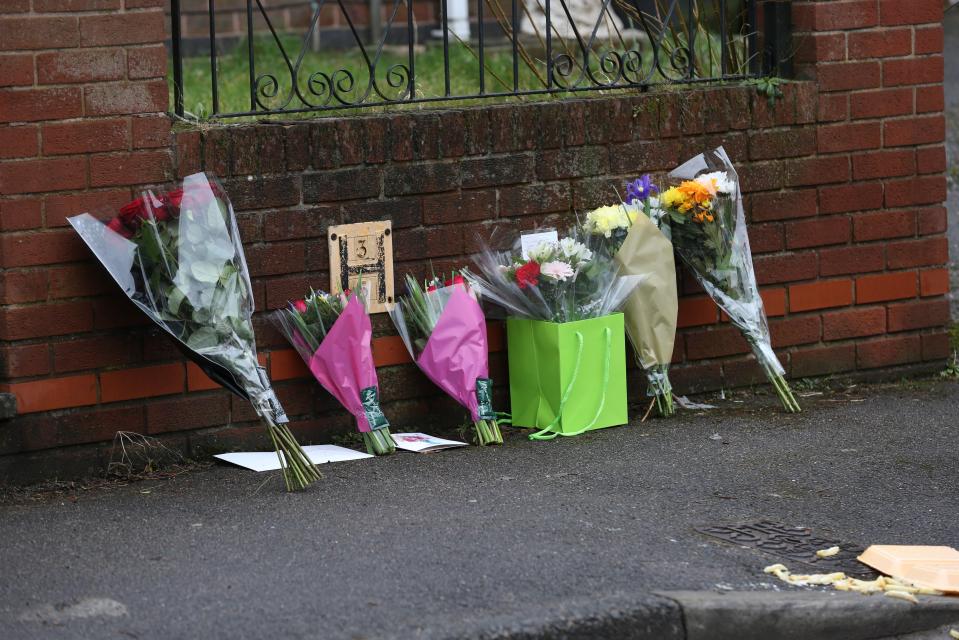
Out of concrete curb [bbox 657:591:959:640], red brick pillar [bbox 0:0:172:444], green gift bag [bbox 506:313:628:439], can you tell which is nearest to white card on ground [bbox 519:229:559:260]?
green gift bag [bbox 506:313:628:439]

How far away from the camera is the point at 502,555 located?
3.75m

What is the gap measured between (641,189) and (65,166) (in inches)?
81.8

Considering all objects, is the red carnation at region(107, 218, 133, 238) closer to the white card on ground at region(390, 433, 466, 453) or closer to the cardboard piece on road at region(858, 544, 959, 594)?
the white card on ground at region(390, 433, 466, 453)

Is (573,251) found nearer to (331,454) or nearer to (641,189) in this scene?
(641,189)

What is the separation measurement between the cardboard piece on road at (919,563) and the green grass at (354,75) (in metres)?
2.33

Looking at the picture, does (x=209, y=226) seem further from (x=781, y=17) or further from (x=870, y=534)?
(x=781, y=17)

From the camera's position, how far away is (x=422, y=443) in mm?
4926

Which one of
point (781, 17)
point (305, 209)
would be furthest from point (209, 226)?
point (781, 17)

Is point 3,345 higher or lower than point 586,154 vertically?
lower

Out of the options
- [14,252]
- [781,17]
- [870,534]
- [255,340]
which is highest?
[781,17]

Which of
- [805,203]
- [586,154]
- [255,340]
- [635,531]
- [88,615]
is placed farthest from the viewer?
[805,203]

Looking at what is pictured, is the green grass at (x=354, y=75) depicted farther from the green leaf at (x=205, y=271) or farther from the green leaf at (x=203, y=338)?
the green leaf at (x=203, y=338)

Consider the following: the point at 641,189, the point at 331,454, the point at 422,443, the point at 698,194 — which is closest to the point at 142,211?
the point at 331,454

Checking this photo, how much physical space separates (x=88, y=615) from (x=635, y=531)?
4.96 feet
